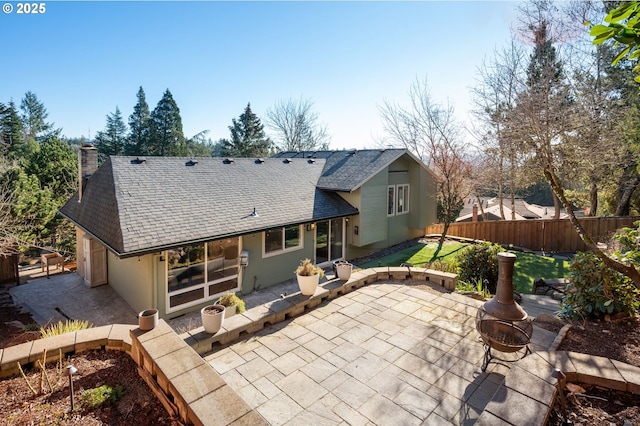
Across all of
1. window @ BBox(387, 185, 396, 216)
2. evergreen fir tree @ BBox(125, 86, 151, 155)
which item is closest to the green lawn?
window @ BBox(387, 185, 396, 216)

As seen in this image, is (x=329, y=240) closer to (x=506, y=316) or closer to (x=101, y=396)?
(x=506, y=316)

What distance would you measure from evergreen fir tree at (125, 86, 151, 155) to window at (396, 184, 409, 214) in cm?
3217

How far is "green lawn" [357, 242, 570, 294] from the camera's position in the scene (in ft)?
41.0

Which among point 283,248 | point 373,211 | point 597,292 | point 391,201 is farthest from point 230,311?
point 391,201

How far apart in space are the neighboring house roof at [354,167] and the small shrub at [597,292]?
29.9 ft

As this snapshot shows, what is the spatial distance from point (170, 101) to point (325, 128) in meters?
18.5

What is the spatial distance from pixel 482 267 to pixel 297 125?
2982 cm

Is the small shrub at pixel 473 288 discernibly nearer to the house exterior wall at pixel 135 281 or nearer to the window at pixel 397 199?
the window at pixel 397 199

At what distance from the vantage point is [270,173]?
15.1 meters

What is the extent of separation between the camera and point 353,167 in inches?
650

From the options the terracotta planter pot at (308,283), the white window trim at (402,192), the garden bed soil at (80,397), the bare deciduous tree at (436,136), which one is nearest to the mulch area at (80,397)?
the garden bed soil at (80,397)

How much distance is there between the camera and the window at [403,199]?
58.9 ft

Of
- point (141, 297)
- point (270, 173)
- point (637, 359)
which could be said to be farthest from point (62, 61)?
point (637, 359)

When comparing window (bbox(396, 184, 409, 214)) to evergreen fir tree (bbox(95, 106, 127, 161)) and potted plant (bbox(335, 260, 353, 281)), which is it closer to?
potted plant (bbox(335, 260, 353, 281))
